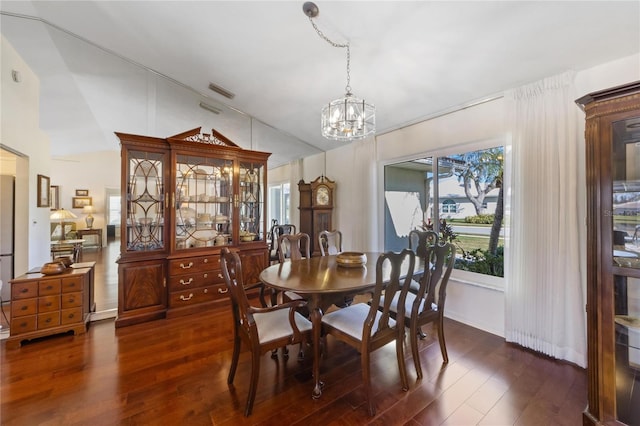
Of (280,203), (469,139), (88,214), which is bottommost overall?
(88,214)

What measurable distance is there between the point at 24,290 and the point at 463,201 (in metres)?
Answer: 4.69

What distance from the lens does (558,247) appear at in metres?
2.12

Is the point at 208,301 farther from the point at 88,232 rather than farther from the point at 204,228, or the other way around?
the point at 88,232

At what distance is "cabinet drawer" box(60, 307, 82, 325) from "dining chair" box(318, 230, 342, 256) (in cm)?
267

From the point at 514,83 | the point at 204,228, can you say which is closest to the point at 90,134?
the point at 204,228

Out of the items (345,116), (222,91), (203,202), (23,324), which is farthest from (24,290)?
(345,116)

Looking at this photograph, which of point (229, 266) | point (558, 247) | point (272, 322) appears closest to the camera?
point (229, 266)

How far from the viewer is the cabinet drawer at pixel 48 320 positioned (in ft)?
8.14

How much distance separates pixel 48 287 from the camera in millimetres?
2520

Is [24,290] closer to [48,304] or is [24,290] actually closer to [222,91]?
[48,304]

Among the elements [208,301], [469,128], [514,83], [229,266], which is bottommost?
[208,301]

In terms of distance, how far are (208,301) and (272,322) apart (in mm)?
1822

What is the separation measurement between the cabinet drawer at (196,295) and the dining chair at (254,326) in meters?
1.61

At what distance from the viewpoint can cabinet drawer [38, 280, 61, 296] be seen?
2.49 metres
